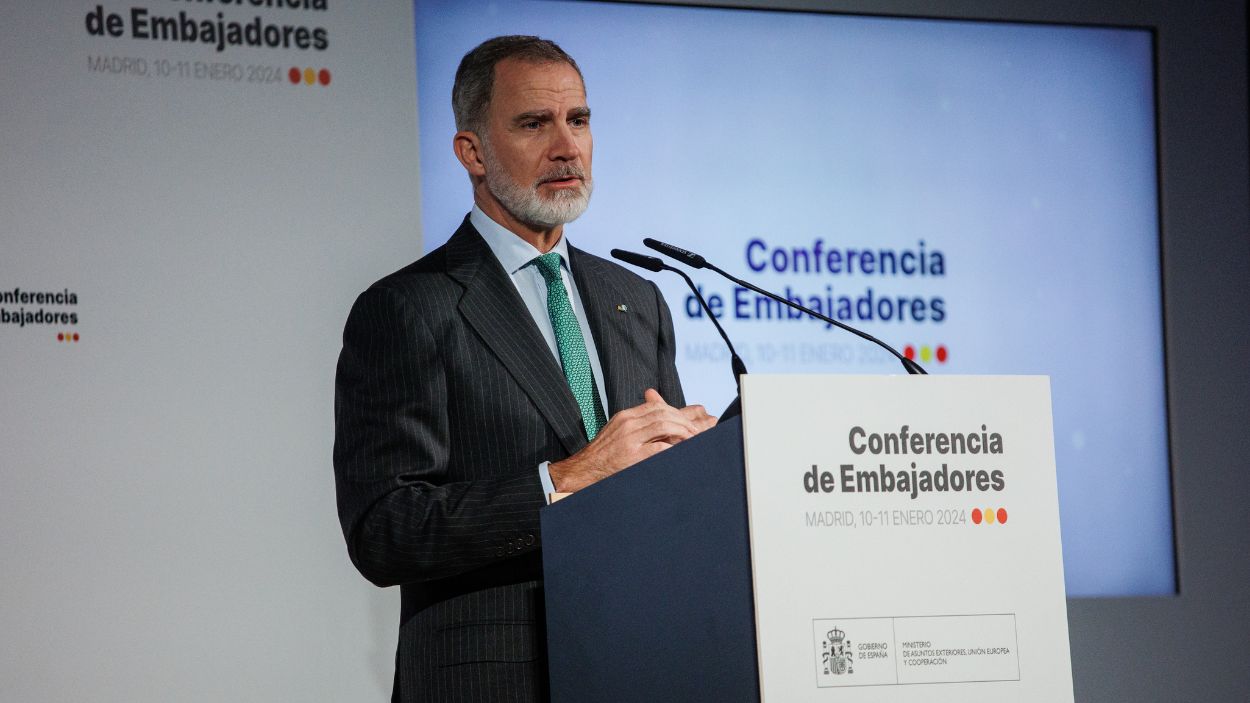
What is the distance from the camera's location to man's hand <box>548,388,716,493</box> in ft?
6.32

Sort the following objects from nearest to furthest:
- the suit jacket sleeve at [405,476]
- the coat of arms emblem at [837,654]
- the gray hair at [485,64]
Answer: the coat of arms emblem at [837,654], the suit jacket sleeve at [405,476], the gray hair at [485,64]

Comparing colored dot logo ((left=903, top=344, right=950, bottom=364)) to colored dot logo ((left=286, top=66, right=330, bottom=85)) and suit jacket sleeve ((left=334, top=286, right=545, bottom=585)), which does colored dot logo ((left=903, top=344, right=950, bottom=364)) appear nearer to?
colored dot logo ((left=286, top=66, right=330, bottom=85))

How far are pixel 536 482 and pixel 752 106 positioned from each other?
2518 millimetres

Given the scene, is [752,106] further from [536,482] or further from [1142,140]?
[536,482]

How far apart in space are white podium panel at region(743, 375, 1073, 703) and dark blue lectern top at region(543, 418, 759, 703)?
0.14ft

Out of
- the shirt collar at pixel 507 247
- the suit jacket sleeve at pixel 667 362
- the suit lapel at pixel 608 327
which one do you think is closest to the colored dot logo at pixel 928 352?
the suit jacket sleeve at pixel 667 362

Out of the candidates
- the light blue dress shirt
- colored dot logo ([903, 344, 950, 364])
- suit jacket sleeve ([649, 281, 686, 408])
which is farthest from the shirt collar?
colored dot logo ([903, 344, 950, 364])

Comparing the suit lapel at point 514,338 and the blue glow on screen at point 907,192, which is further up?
the blue glow on screen at point 907,192

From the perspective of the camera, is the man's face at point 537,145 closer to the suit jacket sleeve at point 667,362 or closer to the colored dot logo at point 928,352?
the suit jacket sleeve at point 667,362

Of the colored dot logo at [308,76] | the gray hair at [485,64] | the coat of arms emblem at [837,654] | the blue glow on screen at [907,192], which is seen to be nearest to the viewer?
the coat of arms emblem at [837,654]

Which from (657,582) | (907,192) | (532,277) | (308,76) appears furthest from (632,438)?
(907,192)

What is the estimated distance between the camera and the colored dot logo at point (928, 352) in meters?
4.24

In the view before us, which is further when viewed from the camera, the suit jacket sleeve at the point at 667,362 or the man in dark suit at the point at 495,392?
the suit jacket sleeve at the point at 667,362

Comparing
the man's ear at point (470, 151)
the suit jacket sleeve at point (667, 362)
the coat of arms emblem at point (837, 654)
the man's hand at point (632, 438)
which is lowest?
the coat of arms emblem at point (837, 654)
